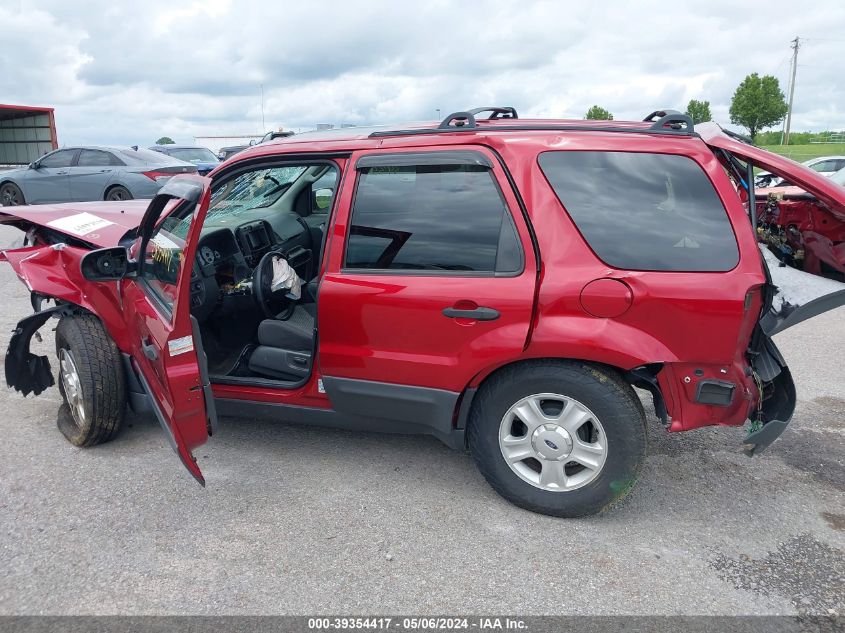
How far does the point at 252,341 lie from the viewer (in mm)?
3863

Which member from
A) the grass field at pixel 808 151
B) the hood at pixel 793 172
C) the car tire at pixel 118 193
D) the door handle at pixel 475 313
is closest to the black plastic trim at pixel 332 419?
the door handle at pixel 475 313

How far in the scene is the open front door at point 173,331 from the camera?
2.66m

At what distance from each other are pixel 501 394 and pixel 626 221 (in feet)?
3.06

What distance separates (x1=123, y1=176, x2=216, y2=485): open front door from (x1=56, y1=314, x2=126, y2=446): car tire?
307 mm

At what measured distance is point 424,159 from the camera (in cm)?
293

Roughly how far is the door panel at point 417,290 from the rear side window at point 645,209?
0.27 metres

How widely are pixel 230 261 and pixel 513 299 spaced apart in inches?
82.5

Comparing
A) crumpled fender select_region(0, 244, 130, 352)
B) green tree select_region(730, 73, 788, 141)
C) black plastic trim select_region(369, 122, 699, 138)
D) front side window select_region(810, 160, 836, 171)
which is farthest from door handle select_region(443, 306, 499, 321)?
green tree select_region(730, 73, 788, 141)

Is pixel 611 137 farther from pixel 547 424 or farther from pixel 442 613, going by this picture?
pixel 442 613

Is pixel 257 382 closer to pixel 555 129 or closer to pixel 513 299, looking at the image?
pixel 513 299

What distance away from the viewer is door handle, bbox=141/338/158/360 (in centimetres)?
277

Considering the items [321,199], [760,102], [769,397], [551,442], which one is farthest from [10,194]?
[760,102]

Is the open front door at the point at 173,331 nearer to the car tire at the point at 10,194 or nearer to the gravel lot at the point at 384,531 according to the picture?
the gravel lot at the point at 384,531

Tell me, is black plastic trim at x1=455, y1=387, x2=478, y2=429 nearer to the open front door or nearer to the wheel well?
the wheel well
